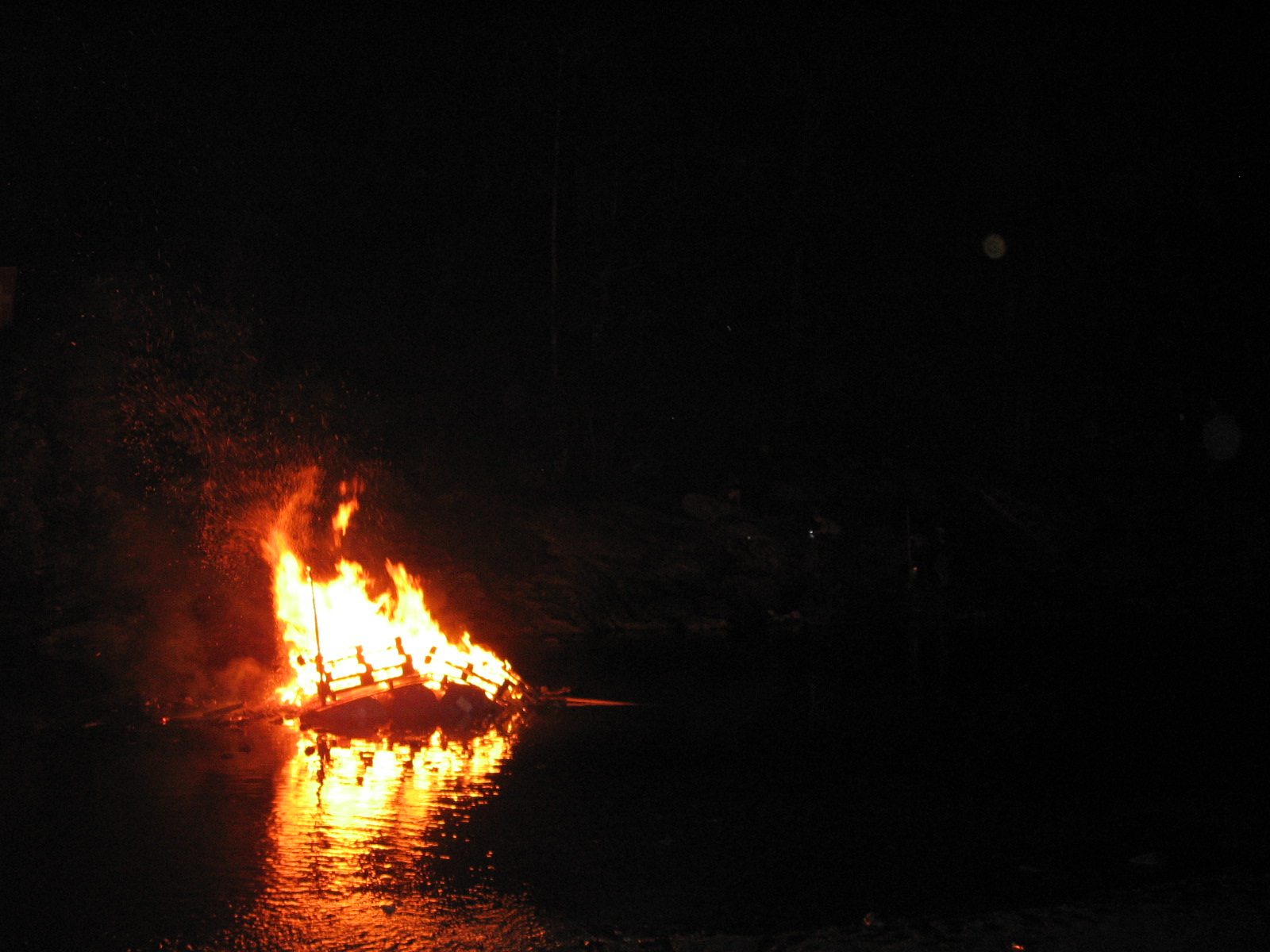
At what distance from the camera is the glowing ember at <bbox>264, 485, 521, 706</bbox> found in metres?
9.93

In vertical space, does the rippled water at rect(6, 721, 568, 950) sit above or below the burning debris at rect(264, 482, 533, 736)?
below

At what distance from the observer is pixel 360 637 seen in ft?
35.3

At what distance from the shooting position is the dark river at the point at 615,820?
5148 millimetres

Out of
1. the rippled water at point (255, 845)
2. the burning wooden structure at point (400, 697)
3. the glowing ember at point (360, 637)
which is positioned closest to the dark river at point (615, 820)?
the rippled water at point (255, 845)

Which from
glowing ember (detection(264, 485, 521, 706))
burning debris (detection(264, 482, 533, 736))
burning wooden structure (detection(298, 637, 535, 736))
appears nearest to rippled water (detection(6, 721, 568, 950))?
burning wooden structure (detection(298, 637, 535, 736))

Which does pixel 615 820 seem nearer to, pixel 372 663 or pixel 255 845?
pixel 255 845

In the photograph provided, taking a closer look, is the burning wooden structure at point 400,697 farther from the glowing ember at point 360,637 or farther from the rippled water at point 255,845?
the rippled water at point 255,845

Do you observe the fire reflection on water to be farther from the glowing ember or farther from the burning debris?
the glowing ember

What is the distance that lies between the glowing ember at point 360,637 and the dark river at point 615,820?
787 mm

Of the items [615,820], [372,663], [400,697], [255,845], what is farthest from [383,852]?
[372,663]

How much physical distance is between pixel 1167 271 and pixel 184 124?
90.7ft

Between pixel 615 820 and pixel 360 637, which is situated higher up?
pixel 360 637

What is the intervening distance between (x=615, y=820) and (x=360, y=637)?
4.93 metres

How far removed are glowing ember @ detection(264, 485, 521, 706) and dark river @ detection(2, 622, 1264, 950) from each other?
0.79 meters
